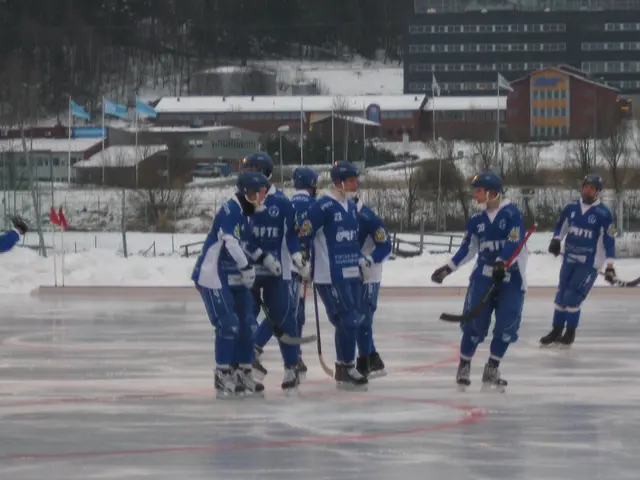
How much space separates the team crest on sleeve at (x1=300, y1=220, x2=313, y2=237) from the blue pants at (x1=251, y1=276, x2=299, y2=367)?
394mm

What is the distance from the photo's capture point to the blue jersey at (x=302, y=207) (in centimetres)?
1185

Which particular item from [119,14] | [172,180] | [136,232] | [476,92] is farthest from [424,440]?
[119,14]

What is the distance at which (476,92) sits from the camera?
113312mm

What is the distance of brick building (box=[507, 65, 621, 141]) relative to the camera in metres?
97.0

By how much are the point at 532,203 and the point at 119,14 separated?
342ft

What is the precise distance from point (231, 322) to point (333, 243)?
119 centimetres

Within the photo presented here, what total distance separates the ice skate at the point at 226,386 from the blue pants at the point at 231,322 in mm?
53

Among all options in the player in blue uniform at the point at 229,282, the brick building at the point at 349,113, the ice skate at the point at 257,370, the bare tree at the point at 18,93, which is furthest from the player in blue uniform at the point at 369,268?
the brick building at the point at 349,113

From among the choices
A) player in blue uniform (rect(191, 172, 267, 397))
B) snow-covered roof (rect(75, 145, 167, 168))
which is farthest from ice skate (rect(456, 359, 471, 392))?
snow-covered roof (rect(75, 145, 167, 168))

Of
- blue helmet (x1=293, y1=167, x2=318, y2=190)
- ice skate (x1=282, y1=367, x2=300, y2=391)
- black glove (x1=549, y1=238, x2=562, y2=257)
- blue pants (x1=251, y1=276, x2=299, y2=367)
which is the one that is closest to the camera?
blue pants (x1=251, y1=276, x2=299, y2=367)

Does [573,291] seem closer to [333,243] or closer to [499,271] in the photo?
[499,271]

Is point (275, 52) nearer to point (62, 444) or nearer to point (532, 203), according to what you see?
point (532, 203)

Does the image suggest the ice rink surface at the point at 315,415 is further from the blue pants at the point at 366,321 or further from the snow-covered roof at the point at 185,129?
the snow-covered roof at the point at 185,129

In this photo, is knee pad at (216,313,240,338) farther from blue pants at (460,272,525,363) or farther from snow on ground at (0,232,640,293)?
snow on ground at (0,232,640,293)
